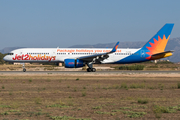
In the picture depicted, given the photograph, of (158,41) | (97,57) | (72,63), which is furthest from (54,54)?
(158,41)

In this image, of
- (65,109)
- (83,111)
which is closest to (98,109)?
(83,111)

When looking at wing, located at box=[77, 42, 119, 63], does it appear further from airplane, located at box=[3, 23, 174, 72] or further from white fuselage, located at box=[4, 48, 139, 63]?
white fuselage, located at box=[4, 48, 139, 63]

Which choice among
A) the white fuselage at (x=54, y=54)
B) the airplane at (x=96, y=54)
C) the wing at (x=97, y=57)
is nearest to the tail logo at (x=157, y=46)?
the airplane at (x=96, y=54)

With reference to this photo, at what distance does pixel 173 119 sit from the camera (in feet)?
30.0

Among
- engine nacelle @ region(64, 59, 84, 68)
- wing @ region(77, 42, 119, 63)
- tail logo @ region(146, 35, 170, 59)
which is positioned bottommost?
engine nacelle @ region(64, 59, 84, 68)

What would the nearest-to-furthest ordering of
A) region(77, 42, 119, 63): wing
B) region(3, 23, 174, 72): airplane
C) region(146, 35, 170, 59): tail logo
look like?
region(77, 42, 119, 63): wing, region(3, 23, 174, 72): airplane, region(146, 35, 170, 59): tail logo

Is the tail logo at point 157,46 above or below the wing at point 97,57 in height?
above

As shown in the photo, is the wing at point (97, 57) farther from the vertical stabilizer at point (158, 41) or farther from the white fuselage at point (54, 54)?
the vertical stabilizer at point (158, 41)

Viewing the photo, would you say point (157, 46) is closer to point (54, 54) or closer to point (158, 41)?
point (158, 41)

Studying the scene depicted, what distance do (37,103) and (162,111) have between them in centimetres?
596

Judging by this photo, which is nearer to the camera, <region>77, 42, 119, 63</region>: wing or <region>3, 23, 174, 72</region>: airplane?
<region>77, 42, 119, 63</region>: wing

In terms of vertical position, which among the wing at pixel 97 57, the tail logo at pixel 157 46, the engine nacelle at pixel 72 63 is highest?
the tail logo at pixel 157 46

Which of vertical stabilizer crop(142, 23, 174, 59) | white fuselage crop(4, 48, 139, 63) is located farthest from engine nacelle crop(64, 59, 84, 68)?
vertical stabilizer crop(142, 23, 174, 59)

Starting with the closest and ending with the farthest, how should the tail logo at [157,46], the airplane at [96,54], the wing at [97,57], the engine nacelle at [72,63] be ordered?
the engine nacelle at [72,63], the wing at [97,57], the airplane at [96,54], the tail logo at [157,46]
